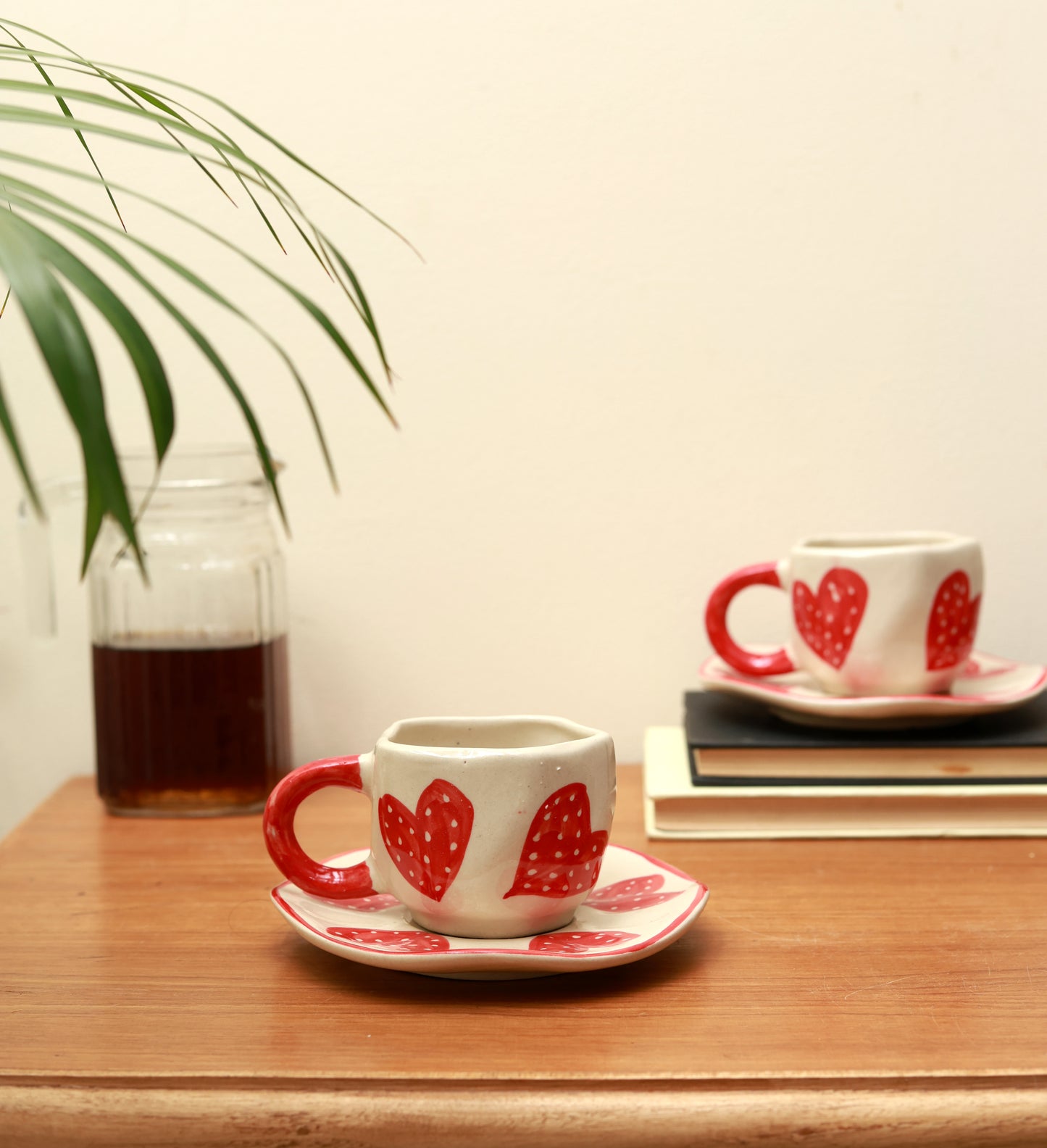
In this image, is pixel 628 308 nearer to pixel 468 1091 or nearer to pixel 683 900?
pixel 683 900

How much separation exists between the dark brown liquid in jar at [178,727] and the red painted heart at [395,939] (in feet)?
0.99

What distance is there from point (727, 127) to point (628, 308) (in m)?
0.15

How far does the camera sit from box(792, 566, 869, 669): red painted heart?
2.25 ft

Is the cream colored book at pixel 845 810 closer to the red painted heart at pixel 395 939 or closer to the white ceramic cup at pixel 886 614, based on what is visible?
the white ceramic cup at pixel 886 614

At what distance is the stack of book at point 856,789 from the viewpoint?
2.20 ft

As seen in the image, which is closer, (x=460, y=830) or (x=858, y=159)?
(x=460, y=830)

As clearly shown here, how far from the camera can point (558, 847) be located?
0.46 meters

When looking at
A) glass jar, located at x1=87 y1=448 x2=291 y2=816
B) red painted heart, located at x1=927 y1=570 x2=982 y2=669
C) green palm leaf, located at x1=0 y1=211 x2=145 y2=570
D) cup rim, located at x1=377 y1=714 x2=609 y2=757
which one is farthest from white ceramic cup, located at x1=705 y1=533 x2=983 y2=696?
green palm leaf, located at x1=0 y1=211 x2=145 y2=570

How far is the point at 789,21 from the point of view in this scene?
82 centimetres

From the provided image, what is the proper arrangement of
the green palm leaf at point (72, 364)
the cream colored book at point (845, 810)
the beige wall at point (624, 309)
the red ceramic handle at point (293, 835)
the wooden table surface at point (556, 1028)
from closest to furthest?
the green palm leaf at point (72, 364), the wooden table surface at point (556, 1028), the red ceramic handle at point (293, 835), the cream colored book at point (845, 810), the beige wall at point (624, 309)

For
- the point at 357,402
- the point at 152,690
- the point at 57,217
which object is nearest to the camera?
the point at 57,217

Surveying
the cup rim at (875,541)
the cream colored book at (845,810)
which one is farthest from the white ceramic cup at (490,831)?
the cup rim at (875,541)

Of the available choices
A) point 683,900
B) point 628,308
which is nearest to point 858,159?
point 628,308

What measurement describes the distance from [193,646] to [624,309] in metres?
0.39
